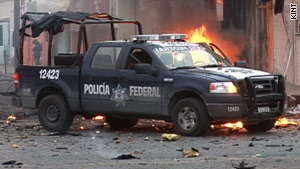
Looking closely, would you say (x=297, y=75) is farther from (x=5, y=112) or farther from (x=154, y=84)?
(x=154, y=84)

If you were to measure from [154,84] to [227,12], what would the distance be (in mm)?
13598

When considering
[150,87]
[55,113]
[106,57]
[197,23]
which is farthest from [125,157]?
[197,23]

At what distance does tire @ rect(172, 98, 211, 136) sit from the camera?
41.4 feet

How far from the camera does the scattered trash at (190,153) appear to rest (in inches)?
400

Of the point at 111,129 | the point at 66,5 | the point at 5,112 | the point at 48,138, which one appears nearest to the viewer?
the point at 48,138

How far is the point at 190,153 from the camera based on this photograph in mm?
10258

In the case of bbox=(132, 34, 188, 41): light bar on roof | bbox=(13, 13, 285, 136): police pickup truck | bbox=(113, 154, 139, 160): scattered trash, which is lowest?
bbox=(113, 154, 139, 160): scattered trash

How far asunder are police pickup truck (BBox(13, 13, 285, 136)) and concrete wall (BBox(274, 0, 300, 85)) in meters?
13.4

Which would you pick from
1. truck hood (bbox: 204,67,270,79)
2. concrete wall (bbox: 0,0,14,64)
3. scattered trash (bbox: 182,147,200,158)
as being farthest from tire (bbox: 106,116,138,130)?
concrete wall (bbox: 0,0,14,64)

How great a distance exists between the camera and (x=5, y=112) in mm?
18469

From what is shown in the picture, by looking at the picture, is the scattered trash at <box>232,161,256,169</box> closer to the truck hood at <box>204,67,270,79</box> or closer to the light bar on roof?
the truck hood at <box>204,67,270,79</box>

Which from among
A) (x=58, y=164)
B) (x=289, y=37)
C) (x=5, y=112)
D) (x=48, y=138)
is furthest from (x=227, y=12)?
(x=58, y=164)

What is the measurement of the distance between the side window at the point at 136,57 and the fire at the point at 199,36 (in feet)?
38.7

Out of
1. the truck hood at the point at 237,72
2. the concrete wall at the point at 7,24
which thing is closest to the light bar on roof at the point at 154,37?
the truck hood at the point at 237,72
